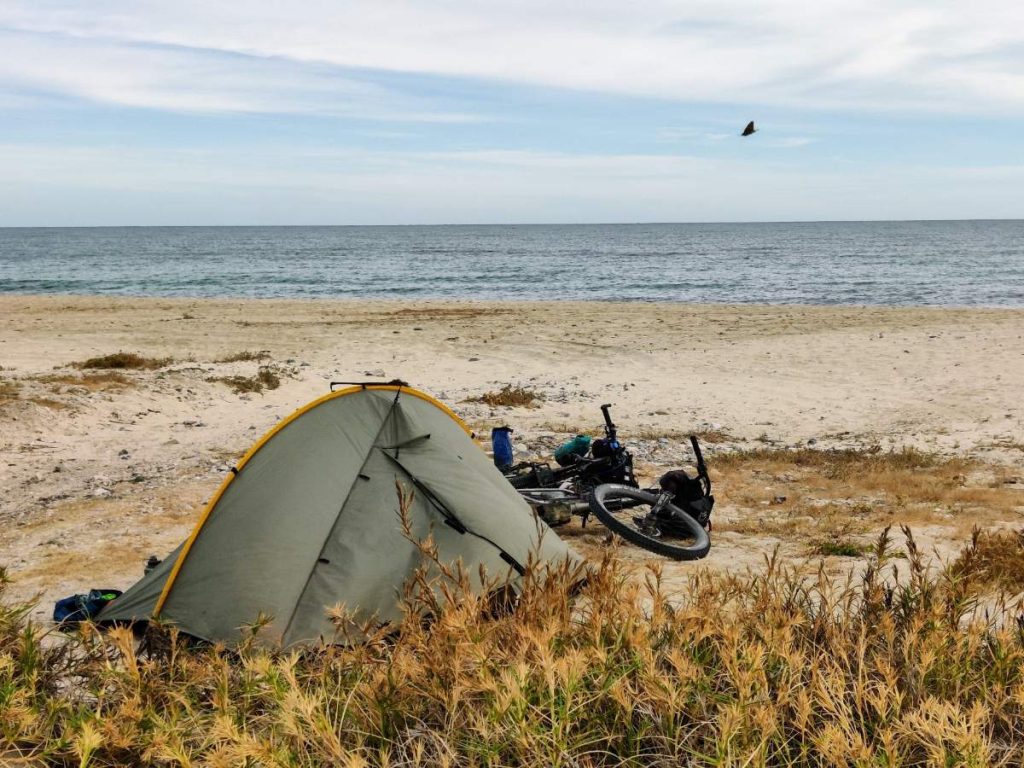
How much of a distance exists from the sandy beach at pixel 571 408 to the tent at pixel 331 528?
1129 millimetres

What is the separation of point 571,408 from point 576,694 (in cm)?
1127

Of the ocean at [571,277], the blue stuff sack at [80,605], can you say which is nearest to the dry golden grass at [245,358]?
the blue stuff sack at [80,605]

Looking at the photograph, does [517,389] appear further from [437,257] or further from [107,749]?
[437,257]

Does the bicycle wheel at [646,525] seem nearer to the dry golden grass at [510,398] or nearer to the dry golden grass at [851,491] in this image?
the dry golden grass at [851,491]

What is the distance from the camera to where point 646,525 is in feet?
26.7

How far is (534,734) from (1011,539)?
5.83m

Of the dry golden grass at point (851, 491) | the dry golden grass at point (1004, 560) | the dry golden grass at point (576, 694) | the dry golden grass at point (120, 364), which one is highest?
the dry golden grass at point (576, 694)

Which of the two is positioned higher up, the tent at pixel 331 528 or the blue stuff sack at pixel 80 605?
the tent at pixel 331 528

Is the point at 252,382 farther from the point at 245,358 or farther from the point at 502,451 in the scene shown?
the point at 502,451

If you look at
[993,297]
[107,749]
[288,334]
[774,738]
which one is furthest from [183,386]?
[993,297]

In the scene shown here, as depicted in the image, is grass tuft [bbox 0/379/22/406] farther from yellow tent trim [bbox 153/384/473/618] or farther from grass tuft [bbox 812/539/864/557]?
grass tuft [bbox 812/539/864/557]

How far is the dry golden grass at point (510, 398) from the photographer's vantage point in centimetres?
1441

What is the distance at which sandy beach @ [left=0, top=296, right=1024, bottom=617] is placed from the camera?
8.46 meters

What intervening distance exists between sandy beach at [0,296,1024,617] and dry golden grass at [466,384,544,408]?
0.26 meters
